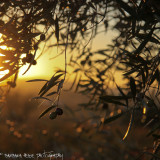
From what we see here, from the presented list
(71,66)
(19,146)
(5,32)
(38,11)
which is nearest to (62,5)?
(38,11)

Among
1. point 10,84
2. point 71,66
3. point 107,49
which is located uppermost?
point 107,49

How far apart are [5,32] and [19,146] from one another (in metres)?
5.04

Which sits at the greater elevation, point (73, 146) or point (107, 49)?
point (107, 49)

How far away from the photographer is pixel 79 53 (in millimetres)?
1605

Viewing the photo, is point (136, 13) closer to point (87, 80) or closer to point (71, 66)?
point (87, 80)

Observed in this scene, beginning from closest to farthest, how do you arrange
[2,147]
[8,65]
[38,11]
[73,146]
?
[8,65] → [38,11] → [2,147] → [73,146]

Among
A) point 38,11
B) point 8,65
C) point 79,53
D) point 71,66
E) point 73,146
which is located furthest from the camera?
point 73,146

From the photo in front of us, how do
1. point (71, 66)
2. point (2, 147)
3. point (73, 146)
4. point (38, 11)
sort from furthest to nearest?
1. point (73, 146)
2. point (2, 147)
3. point (71, 66)
4. point (38, 11)

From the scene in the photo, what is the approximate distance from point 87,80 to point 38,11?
2.24 feet

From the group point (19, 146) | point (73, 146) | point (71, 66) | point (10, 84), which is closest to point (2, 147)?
point (19, 146)

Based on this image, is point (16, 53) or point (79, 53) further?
point (79, 53)

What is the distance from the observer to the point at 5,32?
0.92 m

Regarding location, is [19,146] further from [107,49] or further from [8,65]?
[8,65]

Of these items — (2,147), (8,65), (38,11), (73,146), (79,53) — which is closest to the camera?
(8,65)
